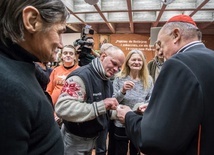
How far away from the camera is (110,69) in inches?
64.7

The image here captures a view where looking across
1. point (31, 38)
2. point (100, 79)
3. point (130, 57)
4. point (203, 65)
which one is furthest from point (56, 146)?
point (130, 57)

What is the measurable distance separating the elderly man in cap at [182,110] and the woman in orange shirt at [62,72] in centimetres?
164

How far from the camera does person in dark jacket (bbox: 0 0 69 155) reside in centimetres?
56

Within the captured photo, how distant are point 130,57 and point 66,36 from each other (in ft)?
19.4

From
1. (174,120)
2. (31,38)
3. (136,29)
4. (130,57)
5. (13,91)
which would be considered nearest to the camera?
(13,91)

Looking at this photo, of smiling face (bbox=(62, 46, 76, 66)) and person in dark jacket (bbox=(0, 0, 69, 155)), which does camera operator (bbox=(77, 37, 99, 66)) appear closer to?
smiling face (bbox=(62, 46, 76, 66))

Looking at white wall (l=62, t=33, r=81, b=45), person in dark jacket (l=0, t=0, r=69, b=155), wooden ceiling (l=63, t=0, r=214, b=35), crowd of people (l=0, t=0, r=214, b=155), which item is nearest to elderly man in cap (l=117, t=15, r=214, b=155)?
crowd of people (l=0, t=0, r=214, b=155)

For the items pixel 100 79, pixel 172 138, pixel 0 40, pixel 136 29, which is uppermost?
pixel 136 29

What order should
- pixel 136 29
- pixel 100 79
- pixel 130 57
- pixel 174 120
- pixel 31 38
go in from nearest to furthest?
pixel 31 38 → pixel 174 120 → pixel 100 79 → pixel 130 57 → pixel 136 29

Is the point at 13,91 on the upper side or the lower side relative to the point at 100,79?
upper

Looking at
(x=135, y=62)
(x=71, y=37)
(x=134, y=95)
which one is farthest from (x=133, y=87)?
(x=71, y=37)

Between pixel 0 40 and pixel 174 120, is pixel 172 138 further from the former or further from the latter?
pixel 0 40

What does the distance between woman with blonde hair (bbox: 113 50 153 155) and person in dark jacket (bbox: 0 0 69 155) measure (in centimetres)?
150

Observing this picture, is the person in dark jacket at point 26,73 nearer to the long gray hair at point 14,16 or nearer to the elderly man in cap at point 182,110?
the long gray hair at point 14,16
